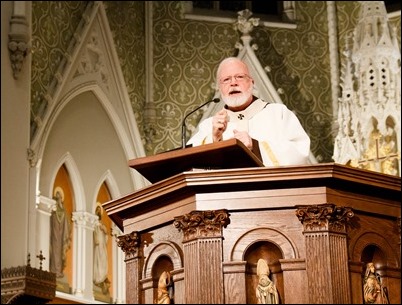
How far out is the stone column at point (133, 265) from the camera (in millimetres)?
4570

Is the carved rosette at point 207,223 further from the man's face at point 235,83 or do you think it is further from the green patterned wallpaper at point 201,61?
the green patterned wallpaper at point 201,61

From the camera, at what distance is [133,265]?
4.61m

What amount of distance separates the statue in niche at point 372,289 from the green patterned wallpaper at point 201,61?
10.9 m

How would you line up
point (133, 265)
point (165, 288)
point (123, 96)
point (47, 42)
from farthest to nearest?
point (123, 96) < point (47, 42) < point (133, 265) < point (165, 288)

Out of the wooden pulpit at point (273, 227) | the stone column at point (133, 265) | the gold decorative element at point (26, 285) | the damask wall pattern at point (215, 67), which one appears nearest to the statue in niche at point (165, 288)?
the wooden pulpit at point (273, 227)

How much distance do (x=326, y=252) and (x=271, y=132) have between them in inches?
37.6

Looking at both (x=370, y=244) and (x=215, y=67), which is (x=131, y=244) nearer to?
(x=370, y=244)

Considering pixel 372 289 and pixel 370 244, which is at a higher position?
pixel 370 244

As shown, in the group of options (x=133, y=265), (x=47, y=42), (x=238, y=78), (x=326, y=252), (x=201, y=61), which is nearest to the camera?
(x=326, y=252)

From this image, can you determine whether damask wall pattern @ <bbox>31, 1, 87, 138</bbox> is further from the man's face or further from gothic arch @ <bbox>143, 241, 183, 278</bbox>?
gothic arch @ <bbox>143, 241, 183, 278</bbox>

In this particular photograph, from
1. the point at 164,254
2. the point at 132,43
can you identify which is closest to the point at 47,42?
the point at 132,43

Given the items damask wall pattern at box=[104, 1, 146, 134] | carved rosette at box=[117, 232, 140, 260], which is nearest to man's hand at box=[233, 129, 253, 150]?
carved rosette at box=[117, 232, 140, 260]

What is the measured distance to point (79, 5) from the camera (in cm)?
1434

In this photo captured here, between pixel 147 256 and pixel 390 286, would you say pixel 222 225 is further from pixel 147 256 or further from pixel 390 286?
pixel 390 286
